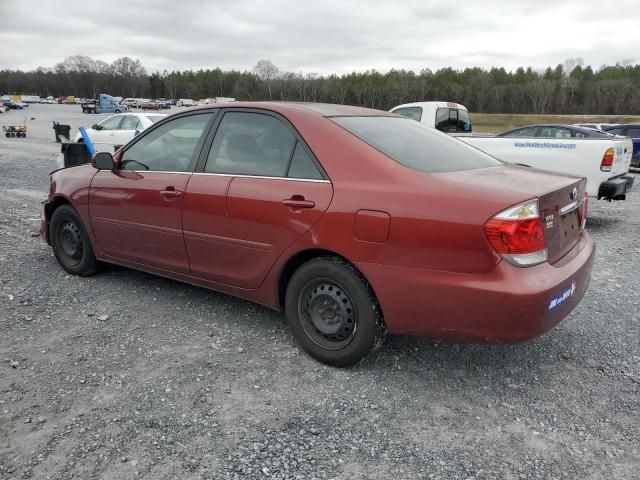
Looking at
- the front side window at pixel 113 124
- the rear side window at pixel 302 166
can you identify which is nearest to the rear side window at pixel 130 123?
the front side window at pixel 113 124

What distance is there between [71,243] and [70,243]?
19 mm

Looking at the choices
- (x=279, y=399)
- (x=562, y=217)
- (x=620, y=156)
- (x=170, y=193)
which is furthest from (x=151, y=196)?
(x=620, y=156)

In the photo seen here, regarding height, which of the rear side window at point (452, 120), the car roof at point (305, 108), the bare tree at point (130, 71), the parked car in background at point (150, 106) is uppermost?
the bare tree at point (130, 71)

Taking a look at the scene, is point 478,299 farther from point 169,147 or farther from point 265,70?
point 265,70

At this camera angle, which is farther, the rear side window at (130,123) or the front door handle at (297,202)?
the rear side window at (130,123)

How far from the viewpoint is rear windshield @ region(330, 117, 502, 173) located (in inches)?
123

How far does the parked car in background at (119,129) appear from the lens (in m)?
15.1

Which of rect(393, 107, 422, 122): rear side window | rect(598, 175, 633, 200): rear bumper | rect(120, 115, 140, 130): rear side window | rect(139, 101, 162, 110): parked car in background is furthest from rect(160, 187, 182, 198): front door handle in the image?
rect(139, 101, 162, 110): parked car in background

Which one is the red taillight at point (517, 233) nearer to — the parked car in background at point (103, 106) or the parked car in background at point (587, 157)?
the parked car in background at point (587, 157)

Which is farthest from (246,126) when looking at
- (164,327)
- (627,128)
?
(627,128)

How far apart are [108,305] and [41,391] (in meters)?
1.34

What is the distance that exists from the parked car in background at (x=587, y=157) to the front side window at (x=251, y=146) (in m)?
4.47

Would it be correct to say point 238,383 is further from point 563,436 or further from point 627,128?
point 627,128

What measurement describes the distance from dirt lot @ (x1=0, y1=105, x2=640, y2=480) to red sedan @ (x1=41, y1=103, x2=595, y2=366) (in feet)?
1.21
